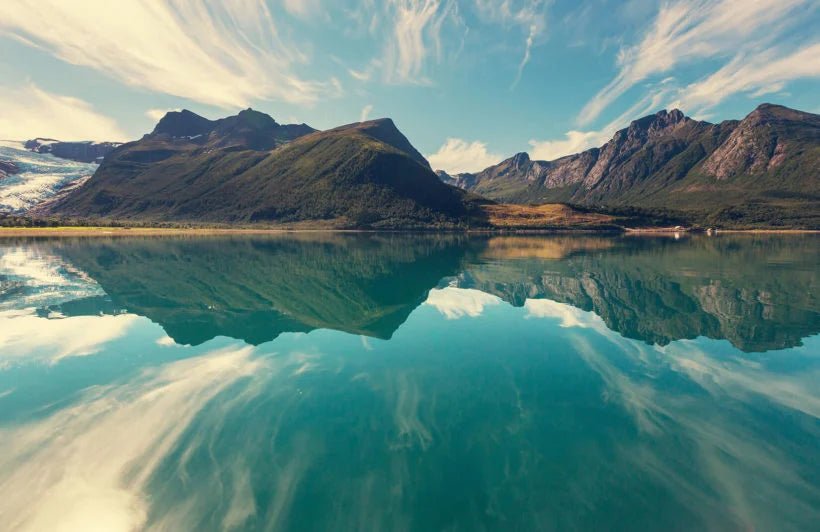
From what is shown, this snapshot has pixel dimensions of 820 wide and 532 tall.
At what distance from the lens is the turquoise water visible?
15.1 meters

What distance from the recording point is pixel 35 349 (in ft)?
113

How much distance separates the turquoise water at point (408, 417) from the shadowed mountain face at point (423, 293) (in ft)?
2.56

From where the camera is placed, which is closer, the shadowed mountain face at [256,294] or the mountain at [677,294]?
the mountain at [677,294]

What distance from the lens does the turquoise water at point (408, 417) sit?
15070mm

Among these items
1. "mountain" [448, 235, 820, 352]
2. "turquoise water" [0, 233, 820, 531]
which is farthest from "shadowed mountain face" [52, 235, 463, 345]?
"mountain" [448, 235, 820, 352]

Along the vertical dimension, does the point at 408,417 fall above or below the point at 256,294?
above

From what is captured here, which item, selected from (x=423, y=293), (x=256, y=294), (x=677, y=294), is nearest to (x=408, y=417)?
(x=423, y=293)

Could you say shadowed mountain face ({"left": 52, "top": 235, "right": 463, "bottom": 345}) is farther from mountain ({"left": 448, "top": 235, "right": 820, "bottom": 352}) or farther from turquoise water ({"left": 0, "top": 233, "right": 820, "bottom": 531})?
mountain ({"left": 448, "top": 235, "right": 820, "bottom": 352})

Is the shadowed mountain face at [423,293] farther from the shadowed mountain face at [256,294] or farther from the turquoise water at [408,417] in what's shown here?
the turquoise water at [408,417]

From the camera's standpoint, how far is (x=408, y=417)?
72.8ft

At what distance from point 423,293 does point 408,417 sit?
41744mm

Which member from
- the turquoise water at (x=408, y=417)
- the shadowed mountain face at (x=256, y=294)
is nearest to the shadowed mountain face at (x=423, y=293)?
the shadowed mountain face at (x=256, y=294)

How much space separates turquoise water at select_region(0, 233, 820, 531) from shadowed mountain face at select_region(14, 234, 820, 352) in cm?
78

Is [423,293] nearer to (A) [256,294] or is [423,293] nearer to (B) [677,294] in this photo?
(A) [256,294]
